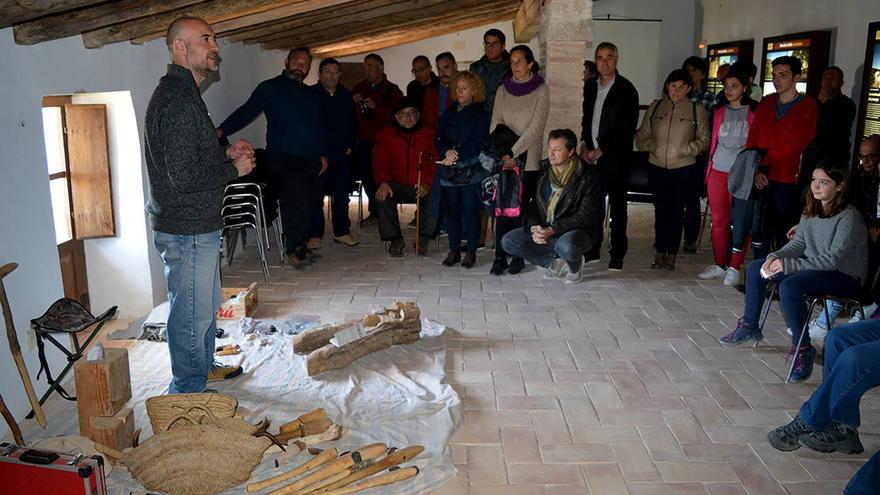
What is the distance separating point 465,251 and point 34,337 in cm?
360

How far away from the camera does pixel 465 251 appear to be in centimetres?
644

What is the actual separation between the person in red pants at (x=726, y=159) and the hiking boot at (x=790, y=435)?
252 cm

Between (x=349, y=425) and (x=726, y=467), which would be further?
(x=349, y=425)

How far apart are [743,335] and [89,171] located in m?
4.25

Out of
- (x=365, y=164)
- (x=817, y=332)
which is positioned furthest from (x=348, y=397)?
(x=365, y=164)

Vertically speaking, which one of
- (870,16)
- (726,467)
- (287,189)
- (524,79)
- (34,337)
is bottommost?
(726,467)

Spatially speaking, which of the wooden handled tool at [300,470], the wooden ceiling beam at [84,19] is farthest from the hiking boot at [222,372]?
the wooden ceiling beam at [84,19]

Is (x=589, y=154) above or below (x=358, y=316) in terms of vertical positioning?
above

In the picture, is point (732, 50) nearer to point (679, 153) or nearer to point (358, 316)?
point (679, 153)

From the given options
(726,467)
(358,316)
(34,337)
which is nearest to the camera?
(726,467)

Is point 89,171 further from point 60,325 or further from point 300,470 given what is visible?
point 300,470

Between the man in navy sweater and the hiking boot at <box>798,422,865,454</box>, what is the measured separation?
412 centimetres

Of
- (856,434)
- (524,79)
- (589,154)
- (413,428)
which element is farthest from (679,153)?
(413,428)

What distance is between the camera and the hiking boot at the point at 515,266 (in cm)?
604
